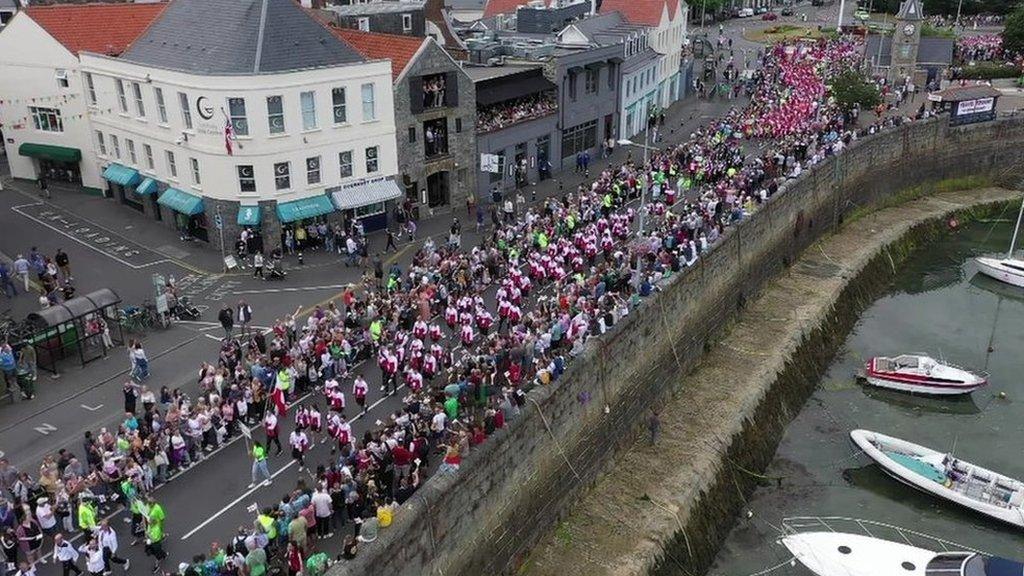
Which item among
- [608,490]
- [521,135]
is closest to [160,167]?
[521,135]

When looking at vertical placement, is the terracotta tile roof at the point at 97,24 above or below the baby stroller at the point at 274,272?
above

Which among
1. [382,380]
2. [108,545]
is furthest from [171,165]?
[108,545]

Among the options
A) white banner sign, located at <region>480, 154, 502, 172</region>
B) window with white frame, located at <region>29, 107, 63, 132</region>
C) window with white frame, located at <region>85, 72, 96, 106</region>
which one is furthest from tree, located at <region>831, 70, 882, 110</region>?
window with white frame, located at <region>29, 107, 63, 132</region>

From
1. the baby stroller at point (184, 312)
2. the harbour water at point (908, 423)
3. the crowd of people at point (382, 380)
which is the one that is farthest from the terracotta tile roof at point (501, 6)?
the baby stroller at point (184, 312)

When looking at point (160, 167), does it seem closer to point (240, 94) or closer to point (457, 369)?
point (240, 94)

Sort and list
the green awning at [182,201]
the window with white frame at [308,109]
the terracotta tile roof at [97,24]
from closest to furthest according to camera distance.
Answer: the window with white frame at [308,109] → the green awning at [182,201] → the terracotta tile roof at [97,24]

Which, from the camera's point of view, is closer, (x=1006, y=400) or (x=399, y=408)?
(x=399, y=408)

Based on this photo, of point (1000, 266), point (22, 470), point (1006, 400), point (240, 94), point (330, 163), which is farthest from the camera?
point (1000, 266)

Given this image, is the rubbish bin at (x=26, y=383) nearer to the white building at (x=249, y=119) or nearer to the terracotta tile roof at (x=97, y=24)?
the white building at (x=249, y=119)
